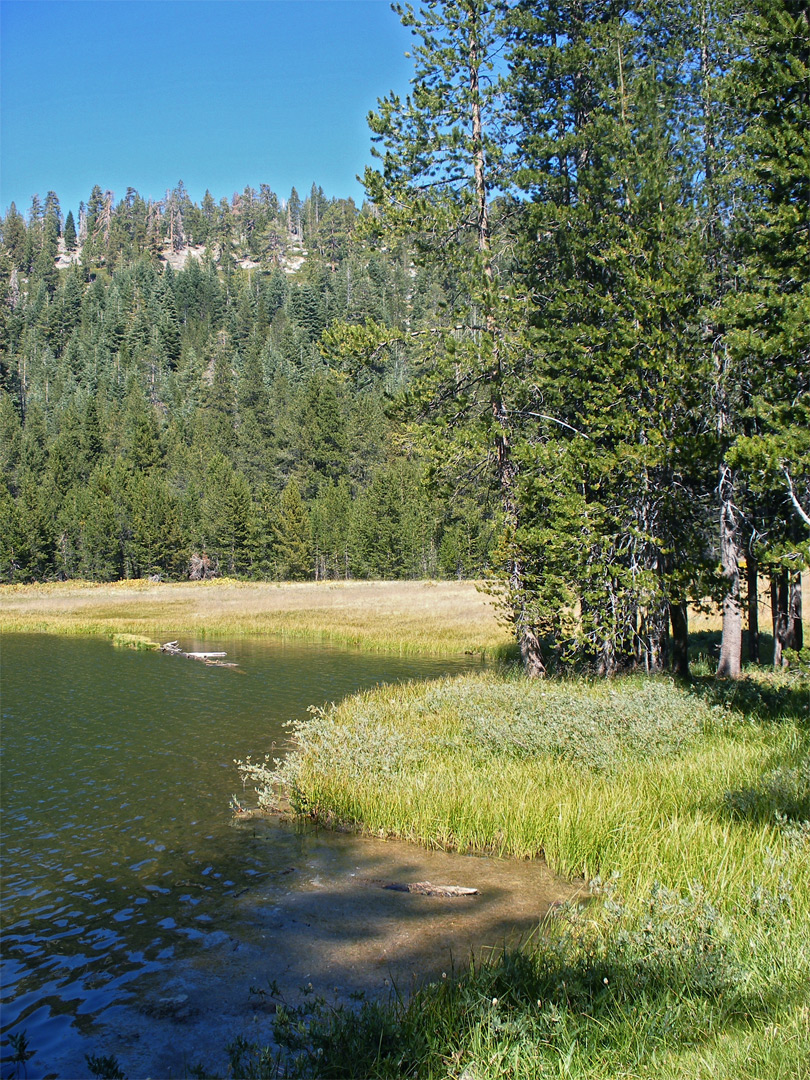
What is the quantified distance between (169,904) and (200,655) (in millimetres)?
22882

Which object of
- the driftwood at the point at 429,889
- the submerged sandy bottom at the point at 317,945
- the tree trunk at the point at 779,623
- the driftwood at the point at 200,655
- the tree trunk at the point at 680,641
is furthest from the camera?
the driftwood at the point at 200,655

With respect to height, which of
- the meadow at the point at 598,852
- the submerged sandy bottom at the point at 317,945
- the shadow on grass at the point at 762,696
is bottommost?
the submerged sandy bottom at the point at 317,945

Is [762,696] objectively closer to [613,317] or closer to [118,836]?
[613,317]

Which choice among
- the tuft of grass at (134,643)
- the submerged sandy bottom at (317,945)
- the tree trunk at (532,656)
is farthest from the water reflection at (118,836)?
the tuft of grass at (134,643)

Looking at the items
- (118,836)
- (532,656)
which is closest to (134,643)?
(532,656)

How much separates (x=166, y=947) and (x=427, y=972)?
2800 mm

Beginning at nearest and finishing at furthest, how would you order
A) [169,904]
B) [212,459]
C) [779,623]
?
[169,904]
[779,623]
[212,459]

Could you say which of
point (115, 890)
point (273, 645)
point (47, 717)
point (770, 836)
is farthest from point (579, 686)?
point (273, 645)

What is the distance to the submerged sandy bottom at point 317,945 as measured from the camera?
6.06 meters

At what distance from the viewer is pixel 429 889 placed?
8.62 metres

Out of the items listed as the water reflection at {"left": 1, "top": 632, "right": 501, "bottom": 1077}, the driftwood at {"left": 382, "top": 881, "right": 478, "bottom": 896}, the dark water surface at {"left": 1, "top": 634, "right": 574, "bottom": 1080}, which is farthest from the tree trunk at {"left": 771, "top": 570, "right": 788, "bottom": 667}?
the driftwood at {"left": 382, "top": 881, "right": 478, "bottom": 896}

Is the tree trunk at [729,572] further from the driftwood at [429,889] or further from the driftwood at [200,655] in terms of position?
the driftwood at [200,655]

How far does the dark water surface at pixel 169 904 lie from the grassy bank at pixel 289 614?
58.8 ft

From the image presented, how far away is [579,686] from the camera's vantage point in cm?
1688
